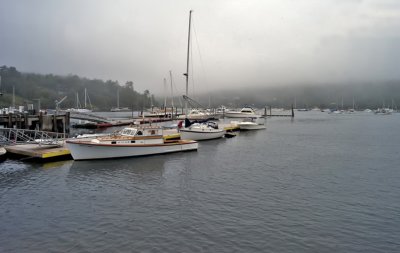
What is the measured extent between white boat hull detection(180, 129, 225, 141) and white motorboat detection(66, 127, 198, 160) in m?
11.7

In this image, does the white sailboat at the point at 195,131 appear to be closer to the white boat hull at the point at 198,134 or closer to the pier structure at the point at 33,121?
the white boat hull at the point at 198,134

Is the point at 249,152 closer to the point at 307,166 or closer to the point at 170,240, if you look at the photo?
the point at 307,166

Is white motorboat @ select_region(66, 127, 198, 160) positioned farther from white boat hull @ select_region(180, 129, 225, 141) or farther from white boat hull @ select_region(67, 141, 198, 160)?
white boat hull @ select_region(180, 129, 225, 141)

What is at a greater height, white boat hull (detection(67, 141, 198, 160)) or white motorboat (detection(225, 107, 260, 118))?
white motorboat (detection(225, 107, 260, 118))

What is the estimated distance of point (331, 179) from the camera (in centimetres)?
2772

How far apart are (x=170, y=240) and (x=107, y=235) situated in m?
3.06

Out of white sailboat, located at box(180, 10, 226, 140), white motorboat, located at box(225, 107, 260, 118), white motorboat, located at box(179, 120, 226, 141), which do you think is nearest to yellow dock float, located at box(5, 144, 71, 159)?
white motorboat, located at box(179, 120, 226, 141)

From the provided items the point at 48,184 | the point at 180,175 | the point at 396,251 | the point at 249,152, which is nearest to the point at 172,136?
the point at 249,152

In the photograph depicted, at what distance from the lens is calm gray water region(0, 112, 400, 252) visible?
15.4 metres

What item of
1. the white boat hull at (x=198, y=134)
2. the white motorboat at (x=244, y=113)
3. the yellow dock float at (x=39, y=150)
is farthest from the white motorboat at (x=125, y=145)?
the white motorboat at (x=244, y=113)

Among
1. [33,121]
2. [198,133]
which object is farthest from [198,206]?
[33,121]

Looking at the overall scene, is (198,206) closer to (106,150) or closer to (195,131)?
(106,150)

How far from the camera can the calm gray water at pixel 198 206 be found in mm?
15398

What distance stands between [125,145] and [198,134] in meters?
20.7
